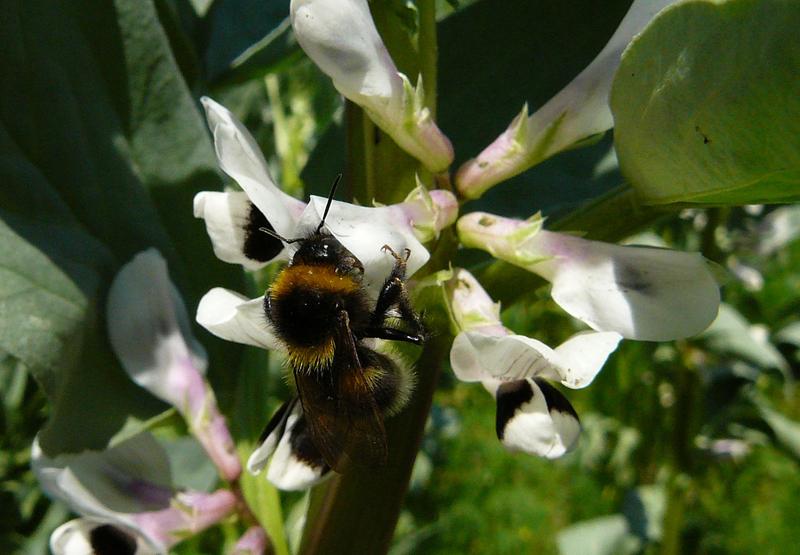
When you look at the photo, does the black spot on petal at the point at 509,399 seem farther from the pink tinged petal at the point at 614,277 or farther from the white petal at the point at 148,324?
the white petal at the point at 148,324

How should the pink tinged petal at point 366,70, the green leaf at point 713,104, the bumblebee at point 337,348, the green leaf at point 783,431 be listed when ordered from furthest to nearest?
the green leaf at point 783,431 → the bumblebee at point 337,348 → the pink tinged petal at point 366,70 → the green leaf at point 713,104

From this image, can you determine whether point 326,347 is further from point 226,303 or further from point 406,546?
point 406,546

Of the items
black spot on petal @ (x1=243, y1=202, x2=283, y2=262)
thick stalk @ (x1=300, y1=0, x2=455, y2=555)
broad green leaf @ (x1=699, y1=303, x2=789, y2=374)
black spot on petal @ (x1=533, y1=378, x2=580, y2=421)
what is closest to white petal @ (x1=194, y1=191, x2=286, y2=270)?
black spot on petal @ (x1=243, y1=202, x2=283, y2=262)

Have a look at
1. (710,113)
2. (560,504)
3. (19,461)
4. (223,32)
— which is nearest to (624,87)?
(710,113)

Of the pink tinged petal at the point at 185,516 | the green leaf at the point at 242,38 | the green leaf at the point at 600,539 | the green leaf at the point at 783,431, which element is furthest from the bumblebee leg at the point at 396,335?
the green leaf at the point at 783,431

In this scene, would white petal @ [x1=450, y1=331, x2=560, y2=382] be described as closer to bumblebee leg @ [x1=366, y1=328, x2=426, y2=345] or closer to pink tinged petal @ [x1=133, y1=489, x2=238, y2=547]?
bumblebee leg @ [x1=366, y1=328, x2=426, y2=345]
